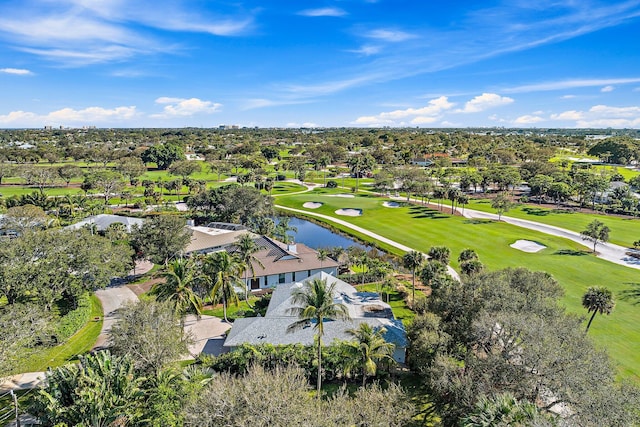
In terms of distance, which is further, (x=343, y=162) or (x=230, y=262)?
(x=343, y=162)

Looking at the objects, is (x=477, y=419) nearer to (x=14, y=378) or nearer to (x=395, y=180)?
(x=14, y=378)

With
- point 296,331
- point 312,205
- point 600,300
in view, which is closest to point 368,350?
point 296,331

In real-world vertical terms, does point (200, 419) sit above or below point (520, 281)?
below

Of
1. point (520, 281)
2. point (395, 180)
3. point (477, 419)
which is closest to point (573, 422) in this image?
point (477, 419)

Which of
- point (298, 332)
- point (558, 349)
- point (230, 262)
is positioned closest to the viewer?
point (558, 349)

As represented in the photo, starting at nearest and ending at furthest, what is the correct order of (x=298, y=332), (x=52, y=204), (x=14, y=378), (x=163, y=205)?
(x=14, y=378) → (x=298, y=332) → (x=52, y=204) → (x=163, y=205)

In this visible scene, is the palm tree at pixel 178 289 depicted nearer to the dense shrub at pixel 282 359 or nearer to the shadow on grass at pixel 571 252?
the dense shrub at pixel 282 359

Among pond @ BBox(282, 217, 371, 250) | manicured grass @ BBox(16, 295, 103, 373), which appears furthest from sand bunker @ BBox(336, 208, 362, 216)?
manicured grass @ BBox(16, 295, 103, 373)
